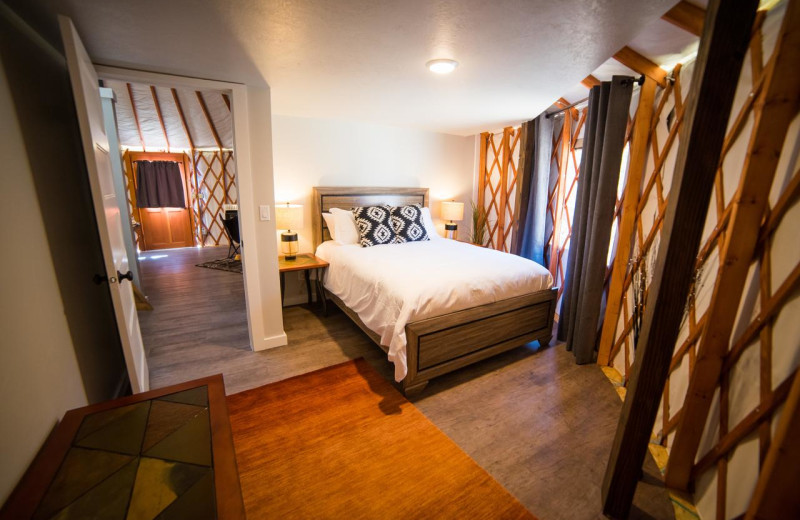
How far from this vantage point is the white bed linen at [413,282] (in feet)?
6.52

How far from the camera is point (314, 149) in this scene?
11.1ft

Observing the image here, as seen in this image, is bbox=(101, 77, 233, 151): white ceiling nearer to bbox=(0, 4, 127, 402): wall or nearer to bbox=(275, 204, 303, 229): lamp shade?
bbox=(275, 204, 303, 229): lamp shade

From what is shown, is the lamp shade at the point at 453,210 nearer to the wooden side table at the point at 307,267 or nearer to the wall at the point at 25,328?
the wooden side table at the point at 307,267

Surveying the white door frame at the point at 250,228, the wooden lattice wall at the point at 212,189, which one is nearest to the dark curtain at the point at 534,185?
the white door frame at the point at 250,228

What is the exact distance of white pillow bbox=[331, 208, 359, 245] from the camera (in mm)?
3251

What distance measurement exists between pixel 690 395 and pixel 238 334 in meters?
3.04

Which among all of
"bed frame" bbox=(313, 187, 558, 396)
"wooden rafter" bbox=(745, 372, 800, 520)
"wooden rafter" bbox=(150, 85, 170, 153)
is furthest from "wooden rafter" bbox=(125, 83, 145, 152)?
"wooden rafter" bbox=(745, 372, 800, 520)

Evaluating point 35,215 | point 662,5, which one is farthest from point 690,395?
point 35,215

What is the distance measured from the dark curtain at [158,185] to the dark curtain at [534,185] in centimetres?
654

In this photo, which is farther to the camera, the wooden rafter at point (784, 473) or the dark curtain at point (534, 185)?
the dark curtain at point (534, 185)

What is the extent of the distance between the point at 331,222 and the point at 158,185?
508 cm

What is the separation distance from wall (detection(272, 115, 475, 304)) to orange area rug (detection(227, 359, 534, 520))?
178cm

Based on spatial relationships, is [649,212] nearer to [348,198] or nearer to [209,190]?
[348,198]

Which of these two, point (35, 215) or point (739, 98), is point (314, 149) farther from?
point (739, 98)
